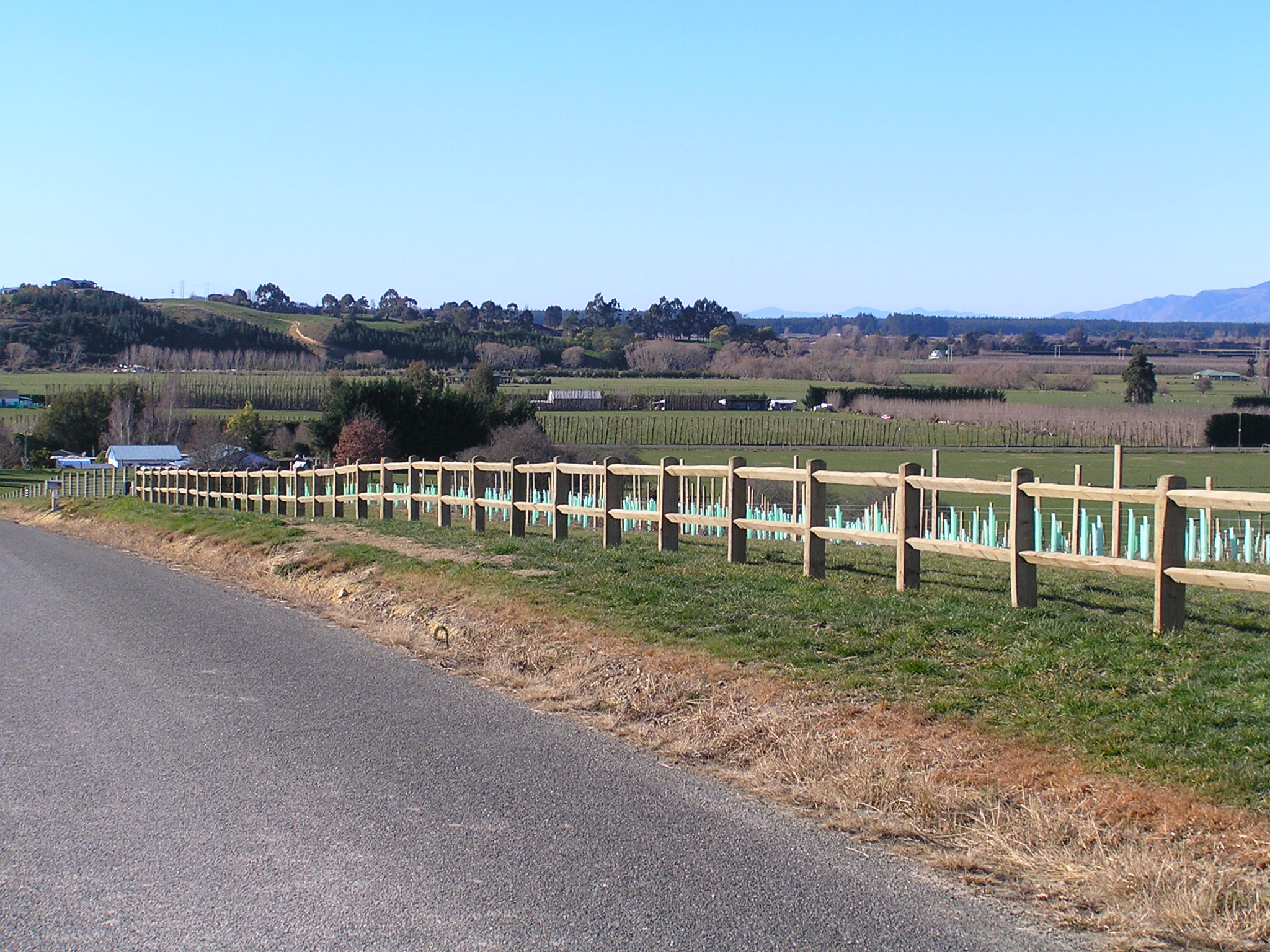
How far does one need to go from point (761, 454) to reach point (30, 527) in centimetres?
6120

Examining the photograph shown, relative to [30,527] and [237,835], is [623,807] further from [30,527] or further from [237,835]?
[30,527]

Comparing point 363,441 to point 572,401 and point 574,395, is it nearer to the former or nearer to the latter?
point 572,401

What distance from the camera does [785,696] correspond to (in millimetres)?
7805

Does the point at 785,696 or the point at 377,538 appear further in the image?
the point at 377,538

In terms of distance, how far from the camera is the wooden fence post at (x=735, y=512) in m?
12.8

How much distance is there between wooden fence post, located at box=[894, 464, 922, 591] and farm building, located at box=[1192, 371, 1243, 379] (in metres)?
104

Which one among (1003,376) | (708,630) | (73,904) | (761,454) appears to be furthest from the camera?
(1003,376)

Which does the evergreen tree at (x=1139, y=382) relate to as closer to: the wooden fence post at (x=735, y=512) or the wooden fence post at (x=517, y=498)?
the wooden fence post at (x=517, y=498)

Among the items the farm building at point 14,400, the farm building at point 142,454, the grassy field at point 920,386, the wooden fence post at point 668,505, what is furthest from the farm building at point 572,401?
the wooden fence post at point 668,505

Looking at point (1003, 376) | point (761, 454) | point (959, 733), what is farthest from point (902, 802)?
point (1003, 376)

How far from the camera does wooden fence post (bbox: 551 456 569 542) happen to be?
15680mm

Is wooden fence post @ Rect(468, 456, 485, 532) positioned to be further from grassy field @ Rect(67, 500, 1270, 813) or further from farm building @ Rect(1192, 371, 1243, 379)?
farm building @ Rect(1192, 371, 1243, 379)

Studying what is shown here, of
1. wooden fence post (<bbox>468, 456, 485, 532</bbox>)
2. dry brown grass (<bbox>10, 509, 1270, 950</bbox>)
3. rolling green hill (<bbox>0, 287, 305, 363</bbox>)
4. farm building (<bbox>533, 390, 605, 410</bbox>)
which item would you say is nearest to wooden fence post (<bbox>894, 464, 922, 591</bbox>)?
dry brown grass (<bbox>10, 509, 1270, 950</bbox>)

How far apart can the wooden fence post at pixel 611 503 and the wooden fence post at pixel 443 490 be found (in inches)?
162
